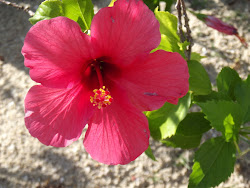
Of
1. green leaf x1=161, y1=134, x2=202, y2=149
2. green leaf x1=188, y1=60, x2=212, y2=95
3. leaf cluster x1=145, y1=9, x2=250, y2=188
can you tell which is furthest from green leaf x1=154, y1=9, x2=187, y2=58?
green leaf x1=161, y1=134, x2=202, y2=149

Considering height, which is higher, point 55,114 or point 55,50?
point 55,50

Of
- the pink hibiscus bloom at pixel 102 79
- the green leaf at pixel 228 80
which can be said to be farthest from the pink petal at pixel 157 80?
the green leaf at pixel 228 80

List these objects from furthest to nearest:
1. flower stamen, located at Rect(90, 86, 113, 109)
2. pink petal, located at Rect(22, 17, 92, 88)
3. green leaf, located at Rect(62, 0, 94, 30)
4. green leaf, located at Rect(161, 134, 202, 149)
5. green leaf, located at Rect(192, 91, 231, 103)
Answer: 1. green leaf, located at Rect(161, 134, 202, 149)
2. green leaf, located at Rect(192, 91, 231, 103)
3. green leaf, located at Rect(62, 0, 94, 30)
4. flower stamen, located at Rect(90, 86, 113, 109)
5. pink petal, located at Rect(22, 17, 92, 88)

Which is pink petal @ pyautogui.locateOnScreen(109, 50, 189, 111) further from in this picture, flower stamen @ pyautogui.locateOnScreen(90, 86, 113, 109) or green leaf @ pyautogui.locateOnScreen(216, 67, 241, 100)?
green leaf @ pyautogui.locateOnScreen(216, 67, 241, 100)

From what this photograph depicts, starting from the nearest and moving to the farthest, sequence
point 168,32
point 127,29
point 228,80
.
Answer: point 127,29
point 168,32
point 228,80

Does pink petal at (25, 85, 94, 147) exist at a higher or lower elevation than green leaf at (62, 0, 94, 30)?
lower

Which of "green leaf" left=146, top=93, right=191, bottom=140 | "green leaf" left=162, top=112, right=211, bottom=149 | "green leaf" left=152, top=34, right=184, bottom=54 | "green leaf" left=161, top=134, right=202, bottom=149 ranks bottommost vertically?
"green leaf" left=161, top=134, right=202, bottom=149

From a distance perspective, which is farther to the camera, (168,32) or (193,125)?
(193,125)

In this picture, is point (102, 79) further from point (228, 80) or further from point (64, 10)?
point (228, 80)

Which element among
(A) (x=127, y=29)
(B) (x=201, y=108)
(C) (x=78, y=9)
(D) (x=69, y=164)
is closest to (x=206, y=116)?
(B) (x=201, y=108)
